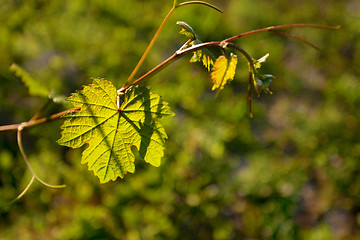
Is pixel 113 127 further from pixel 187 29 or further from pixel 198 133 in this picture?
pixel 198 133

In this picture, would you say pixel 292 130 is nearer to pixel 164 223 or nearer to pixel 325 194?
pixel 325 194

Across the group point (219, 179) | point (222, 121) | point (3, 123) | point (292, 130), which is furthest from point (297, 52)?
point (3, 123)

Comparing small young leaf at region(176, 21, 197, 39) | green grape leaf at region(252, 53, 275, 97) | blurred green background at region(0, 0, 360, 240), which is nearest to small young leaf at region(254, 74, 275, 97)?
green grape leaf at region(252, 53, 275, 97)

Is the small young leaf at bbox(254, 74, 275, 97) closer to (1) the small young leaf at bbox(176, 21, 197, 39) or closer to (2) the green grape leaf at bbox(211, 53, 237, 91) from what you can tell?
(2) the green grape leaf at bbox(211, 53, 237, 91)

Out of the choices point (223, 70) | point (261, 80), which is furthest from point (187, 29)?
point (261, 80)

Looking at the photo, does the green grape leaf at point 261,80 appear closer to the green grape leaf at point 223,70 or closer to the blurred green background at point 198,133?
the green grape leaf at point 223,70
